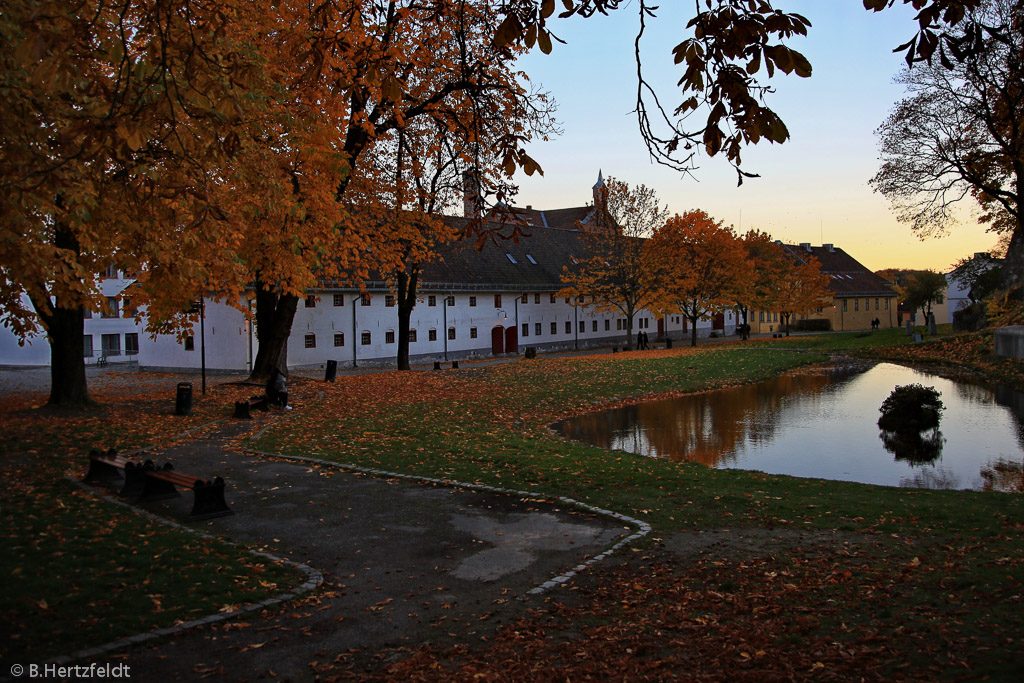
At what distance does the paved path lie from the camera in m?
5.57

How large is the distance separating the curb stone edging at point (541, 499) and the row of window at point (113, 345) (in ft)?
146

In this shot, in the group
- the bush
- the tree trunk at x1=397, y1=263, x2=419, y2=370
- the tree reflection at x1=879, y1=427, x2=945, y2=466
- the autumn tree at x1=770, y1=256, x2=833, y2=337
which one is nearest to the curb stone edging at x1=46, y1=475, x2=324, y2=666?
the tree reflection at x1=879, y1=427, x2=945, y2=466

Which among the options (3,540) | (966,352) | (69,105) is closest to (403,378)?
(69,105)

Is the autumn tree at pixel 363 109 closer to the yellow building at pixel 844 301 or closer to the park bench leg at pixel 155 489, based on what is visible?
the park bench leg at pixel 155 489

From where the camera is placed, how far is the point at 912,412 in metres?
18.4

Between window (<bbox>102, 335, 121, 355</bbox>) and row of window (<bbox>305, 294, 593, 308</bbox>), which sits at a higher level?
row of window (<bbox>305, 294, 593, 308</bbox>)

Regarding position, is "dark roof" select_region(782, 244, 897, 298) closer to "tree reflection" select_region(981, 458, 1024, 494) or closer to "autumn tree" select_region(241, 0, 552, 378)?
"autumn tree" select_region(241, 0, 552, 378)

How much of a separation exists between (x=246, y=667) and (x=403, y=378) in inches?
934

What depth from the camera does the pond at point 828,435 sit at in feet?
46.0

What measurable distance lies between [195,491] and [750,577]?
6563 millimetres

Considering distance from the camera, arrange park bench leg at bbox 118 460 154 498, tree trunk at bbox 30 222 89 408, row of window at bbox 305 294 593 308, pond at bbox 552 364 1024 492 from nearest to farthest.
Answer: park bench leg at bbox 118 460 154 498 → pond at bbox 552 364 1024 492 → tree trunk at bbox 30 222 89 408 → row of window at bbox 305 294 593 308

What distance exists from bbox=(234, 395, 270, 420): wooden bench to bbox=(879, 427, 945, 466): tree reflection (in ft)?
49.1

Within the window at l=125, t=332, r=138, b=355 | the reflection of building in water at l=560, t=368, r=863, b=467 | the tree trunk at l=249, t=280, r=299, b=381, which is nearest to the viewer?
the reflection of building in water at l=560, t=368, r=863, b=467

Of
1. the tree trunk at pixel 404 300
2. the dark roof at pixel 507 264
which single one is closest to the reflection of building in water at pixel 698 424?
the tree trunk at pixel 404 300
